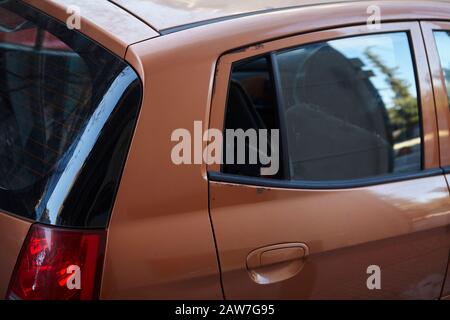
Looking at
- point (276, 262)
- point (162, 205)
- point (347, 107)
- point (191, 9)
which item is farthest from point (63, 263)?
point (347, 107)

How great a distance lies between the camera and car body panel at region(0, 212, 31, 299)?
6.00 ft

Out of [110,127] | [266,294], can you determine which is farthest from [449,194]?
[110,127]

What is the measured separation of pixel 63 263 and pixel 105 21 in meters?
0.81

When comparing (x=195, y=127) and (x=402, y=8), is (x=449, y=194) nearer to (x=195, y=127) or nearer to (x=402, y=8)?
(x=402, y=8)

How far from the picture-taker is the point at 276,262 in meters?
2.01

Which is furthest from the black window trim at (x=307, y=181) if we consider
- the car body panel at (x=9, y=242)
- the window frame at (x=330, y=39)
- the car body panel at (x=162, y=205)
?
the car body panel at (x=9, y=242)

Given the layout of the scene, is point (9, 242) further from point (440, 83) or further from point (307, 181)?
point (440, 83)

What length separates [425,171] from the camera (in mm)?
2459

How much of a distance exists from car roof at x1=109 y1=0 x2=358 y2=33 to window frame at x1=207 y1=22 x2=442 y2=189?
0.56 ft

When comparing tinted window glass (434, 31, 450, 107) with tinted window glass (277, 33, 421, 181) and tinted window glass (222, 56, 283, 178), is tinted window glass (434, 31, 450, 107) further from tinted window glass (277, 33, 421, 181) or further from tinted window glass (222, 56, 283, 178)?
tinted window glass (222, 56, 283, 178)

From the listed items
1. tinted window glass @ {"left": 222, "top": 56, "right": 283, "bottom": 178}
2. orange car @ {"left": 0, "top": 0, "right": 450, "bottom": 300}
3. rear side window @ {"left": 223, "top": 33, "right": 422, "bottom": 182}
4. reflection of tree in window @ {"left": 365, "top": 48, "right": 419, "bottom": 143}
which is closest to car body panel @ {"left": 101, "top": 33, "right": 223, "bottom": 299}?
orange car @ {"left": 0, "top": 0, "right": 450, "bottom": 300}

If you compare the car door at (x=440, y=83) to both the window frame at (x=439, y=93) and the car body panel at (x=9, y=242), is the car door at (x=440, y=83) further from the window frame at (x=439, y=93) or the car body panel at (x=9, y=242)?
the car body panel at (x=9, y=242)

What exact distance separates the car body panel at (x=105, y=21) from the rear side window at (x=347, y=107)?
1.38 feet

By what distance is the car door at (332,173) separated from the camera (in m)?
1.98
